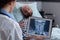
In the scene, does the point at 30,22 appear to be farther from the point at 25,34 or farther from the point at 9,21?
the point at 9,21

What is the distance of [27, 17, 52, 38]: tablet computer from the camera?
1.89m

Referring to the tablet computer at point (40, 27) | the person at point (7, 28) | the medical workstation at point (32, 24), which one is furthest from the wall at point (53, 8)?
the person at point (7, 28)

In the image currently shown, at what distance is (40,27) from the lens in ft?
6.25

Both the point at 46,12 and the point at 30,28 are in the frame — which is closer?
the point at 30,28

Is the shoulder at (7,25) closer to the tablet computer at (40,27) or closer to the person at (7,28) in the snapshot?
the person at (7,28)

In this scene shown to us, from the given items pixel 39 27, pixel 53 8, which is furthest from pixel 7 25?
pixel 53 8

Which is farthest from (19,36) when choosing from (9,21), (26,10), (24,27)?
(26,10)

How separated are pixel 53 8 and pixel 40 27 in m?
2.09

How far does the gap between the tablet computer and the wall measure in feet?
6.32

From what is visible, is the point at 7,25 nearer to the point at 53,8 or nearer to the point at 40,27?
the point at 40,27

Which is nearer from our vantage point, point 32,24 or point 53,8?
point 32,24

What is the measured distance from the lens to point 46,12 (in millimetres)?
3982

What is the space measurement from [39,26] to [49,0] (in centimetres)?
216

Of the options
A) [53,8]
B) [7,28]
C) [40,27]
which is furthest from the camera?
[53,8]
